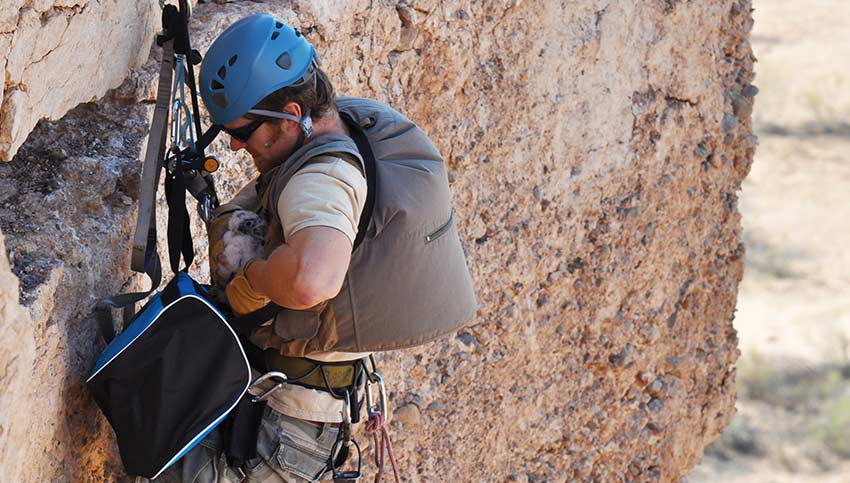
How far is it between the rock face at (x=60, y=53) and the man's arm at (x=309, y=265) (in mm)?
636

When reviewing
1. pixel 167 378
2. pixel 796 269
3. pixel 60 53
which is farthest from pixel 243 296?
pixel 796 269

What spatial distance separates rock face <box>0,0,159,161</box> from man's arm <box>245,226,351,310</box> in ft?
2.09

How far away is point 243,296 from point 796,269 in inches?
633

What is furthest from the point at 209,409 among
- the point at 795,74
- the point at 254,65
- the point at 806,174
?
the point at 795,74

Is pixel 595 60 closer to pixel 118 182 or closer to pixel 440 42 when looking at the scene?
pixel 440 42

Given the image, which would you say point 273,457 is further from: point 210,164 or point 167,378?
point 210,164

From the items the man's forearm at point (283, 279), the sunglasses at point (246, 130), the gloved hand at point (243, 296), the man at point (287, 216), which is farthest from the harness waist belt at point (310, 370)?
the sunglasses at point (246, 130)

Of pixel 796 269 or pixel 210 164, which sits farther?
pixel 796 269

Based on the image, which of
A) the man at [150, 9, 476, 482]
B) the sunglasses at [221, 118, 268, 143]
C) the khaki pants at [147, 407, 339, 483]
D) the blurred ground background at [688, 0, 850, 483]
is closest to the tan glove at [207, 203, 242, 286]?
the man at [150, 9, 476, 482]

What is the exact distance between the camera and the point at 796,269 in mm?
17344

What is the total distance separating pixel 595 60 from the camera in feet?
15.7

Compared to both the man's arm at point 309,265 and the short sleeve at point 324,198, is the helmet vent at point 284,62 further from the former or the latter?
the man's arm at point 309,265

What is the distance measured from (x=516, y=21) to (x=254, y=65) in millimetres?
2182

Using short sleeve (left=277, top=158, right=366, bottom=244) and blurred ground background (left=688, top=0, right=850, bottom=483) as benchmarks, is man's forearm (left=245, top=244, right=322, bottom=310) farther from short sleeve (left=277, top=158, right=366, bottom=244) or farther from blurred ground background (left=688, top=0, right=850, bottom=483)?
blurred ground background (left=688, top=0, right=850, bottom=483)
